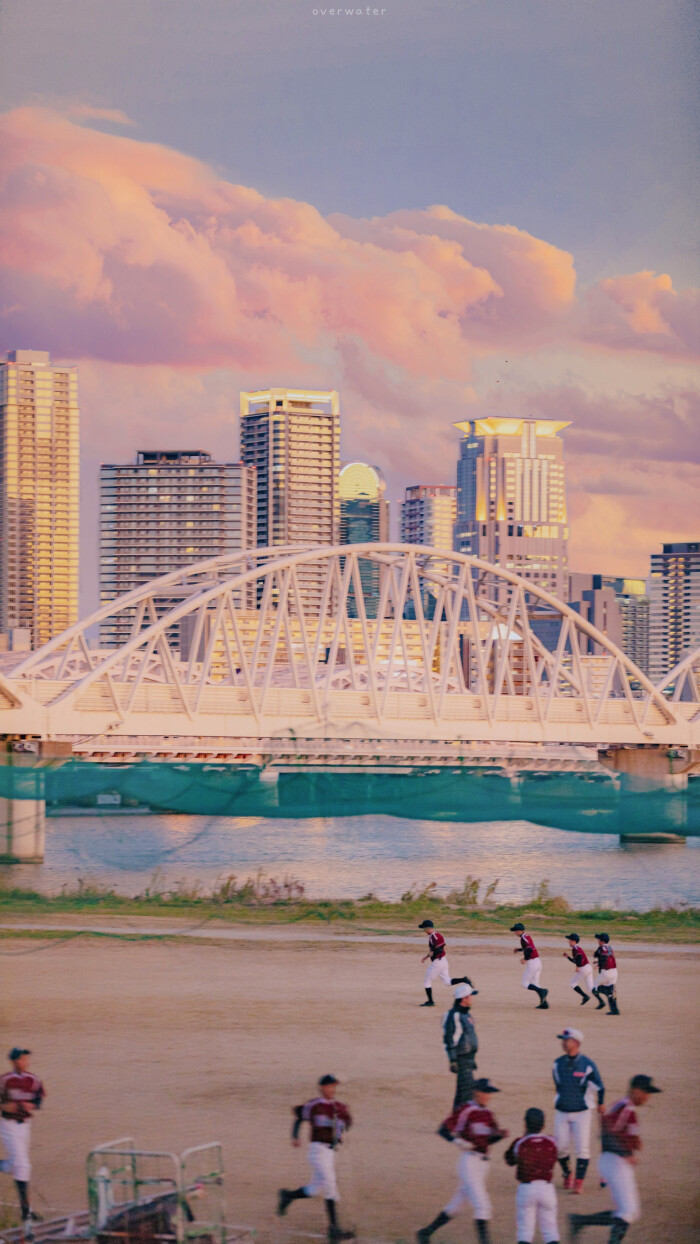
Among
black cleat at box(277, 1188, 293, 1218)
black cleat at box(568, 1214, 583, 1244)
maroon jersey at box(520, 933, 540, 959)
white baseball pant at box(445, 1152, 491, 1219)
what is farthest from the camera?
maroon jersey at box(520, 933, 540, 959)

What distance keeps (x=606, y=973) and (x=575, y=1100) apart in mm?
7106

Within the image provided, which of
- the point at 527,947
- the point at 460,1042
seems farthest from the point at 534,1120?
the point at 527,947

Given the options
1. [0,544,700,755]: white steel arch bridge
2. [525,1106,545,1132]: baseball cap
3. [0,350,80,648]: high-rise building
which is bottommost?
[525,1106,545,1132]: baseball cap

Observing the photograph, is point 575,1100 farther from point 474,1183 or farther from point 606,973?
point 606,973

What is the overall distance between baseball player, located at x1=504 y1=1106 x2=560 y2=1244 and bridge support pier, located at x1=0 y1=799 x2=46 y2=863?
29672mm

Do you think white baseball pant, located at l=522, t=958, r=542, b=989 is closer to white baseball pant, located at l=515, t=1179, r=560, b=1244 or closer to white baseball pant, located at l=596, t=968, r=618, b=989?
white baseball pant, located at l=596, t=968, r=618, b=989

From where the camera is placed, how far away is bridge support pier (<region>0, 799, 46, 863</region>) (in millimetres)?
39453

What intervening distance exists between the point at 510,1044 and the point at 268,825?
59.3 metres

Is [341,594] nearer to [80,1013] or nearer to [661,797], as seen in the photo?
[661,797]

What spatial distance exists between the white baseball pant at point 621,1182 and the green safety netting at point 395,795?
46699mm

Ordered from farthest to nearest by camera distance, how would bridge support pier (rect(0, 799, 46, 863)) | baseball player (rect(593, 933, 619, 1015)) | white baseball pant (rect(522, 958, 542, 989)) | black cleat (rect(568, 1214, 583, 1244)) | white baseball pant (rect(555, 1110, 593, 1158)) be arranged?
bridge support pier (rect(0, 799, 46, 863)) → white baseball pant (rect(522, 958, 542, 989)) → baseball player (rect(593, 933, 619, 1015)) → white baseball pant (rect(555, 1110, 593, 1158)) → black cleat (rect(568, 1214, 583, 1244))

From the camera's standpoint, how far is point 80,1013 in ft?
56.6

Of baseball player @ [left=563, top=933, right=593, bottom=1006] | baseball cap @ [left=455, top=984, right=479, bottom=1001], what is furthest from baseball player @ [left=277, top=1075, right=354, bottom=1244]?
baseball player @ [left=563, top=933, right=593, bottom=1006]

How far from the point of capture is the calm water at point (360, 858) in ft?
128
